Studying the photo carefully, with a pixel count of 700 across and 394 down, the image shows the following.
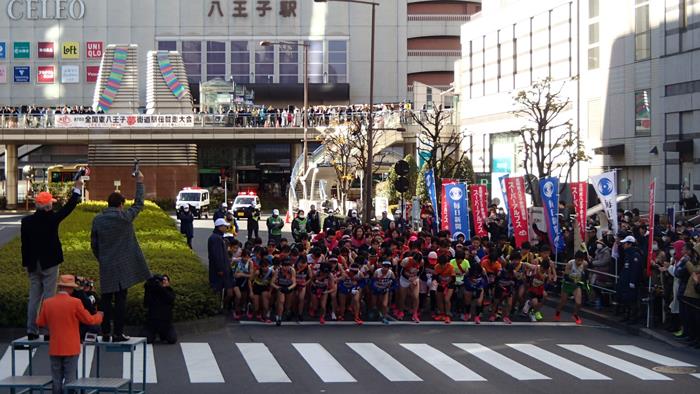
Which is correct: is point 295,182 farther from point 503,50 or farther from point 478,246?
point 478,246

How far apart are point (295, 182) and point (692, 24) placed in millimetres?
28666

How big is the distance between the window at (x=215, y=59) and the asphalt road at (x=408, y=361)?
7296 centimetres

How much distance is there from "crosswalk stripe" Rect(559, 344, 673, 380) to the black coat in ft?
26.4

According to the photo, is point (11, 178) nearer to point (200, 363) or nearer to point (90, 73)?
point (90, 73)

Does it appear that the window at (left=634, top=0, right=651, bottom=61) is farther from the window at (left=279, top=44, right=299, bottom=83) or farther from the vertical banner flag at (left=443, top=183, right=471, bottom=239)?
the window at (left=279, top=44, right=299, bottom=83)

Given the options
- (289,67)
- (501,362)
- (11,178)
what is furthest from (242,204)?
(501,362)

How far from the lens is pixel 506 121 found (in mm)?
52188

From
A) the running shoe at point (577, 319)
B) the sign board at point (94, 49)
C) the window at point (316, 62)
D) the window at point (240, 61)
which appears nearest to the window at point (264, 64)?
the window at point (240, 61)

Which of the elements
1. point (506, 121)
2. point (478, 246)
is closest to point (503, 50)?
point (506, 121)

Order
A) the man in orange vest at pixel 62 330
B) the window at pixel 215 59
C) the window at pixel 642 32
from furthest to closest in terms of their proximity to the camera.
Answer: the window at pixel 215 59, the window at pixel 642 32, the man in orange vest at pixel 62 330

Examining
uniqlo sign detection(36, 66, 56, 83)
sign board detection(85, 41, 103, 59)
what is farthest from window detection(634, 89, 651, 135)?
uniqlo sign detection(36, 66, 56, 83)

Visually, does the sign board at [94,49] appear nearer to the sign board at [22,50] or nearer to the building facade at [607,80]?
the sign board at [22,50]

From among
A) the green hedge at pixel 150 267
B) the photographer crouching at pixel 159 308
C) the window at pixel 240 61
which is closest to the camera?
the photographer crouching at pixel 159 308

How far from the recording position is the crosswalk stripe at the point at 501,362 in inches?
583
